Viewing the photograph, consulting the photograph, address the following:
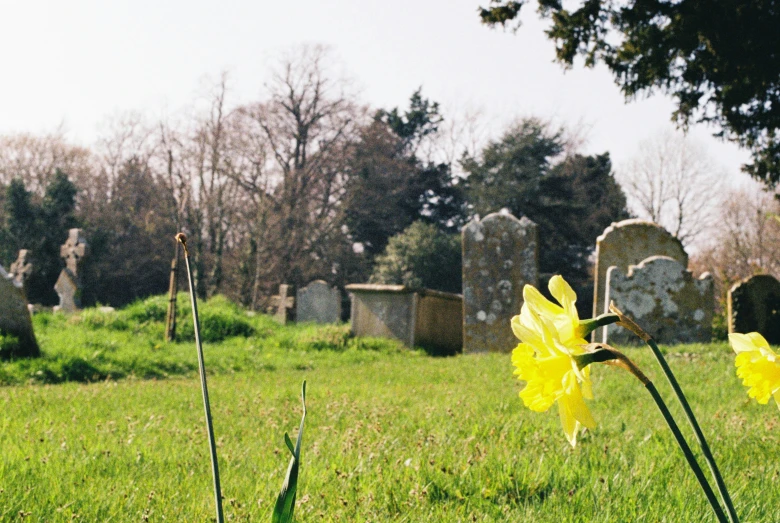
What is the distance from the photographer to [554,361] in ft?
3.22

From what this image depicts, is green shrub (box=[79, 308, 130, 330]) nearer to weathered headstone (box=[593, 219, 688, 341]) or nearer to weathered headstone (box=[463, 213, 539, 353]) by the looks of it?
weathered headstone (box=[463, 213, 539, 353])

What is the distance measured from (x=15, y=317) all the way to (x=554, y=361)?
8.71m

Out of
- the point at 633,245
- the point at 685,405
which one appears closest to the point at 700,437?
the point at 685,405

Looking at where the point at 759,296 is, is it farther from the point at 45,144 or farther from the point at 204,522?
the point at 45,144

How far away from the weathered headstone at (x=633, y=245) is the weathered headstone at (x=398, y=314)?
11.0 feet

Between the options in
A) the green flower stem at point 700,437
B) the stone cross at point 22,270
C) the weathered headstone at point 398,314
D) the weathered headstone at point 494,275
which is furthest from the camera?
the stone cross at point 22,270

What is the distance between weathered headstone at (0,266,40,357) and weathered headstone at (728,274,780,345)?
10.3 m

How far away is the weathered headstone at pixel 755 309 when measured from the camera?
1109 centimetres

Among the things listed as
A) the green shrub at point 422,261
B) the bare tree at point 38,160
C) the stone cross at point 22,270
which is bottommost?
the stone cross at point 22,270

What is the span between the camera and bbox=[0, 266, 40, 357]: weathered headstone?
26.9 feet

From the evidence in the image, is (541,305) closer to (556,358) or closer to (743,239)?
(556,358)

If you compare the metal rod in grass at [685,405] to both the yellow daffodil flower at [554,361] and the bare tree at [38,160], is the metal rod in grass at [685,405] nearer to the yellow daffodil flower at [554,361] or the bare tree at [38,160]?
the yellow daffodil flower at [554,361]

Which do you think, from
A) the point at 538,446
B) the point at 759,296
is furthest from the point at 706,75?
the point at 538,446

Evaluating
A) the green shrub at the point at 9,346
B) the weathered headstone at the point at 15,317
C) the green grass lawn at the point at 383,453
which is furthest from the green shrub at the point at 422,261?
the green grass lawn at the point at 383,453
